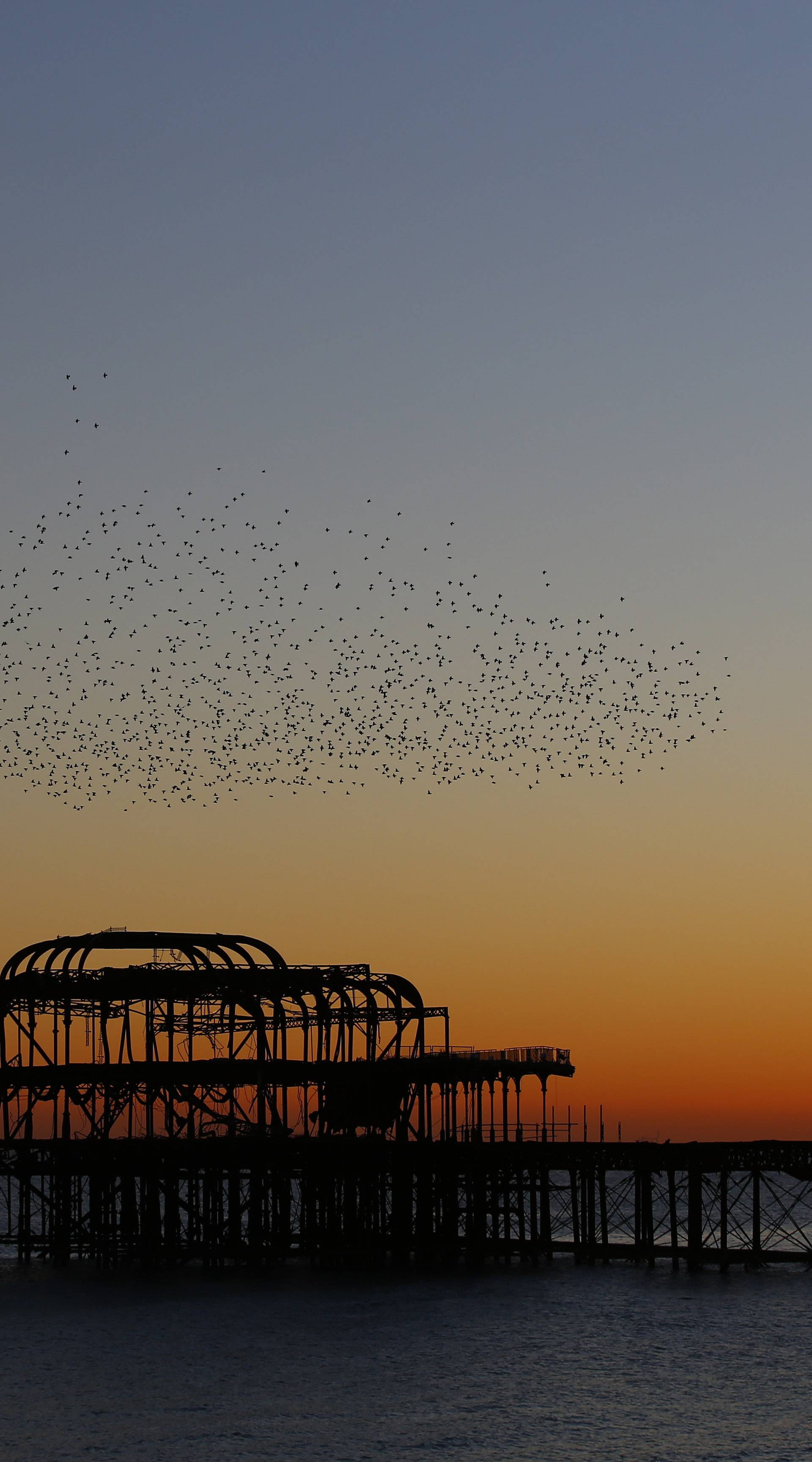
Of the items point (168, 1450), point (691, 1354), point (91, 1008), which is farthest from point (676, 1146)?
point (168, 1450)

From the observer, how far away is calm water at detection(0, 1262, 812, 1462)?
46.0 metres

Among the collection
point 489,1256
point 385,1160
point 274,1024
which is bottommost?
point 489,1256

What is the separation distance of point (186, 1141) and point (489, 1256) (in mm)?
18028

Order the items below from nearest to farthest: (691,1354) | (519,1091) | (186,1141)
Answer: (691,1354) < (186,1141) < (519,1091)

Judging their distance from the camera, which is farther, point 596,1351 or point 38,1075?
point 38,1075

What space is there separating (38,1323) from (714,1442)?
1027 inches

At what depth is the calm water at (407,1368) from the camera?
1812 inches

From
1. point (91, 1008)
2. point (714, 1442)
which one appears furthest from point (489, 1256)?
point (714, 1442)

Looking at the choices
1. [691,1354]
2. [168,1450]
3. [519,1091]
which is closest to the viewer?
[168,1450]

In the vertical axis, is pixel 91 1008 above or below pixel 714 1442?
above

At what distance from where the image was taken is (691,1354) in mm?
58625

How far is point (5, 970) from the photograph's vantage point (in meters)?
75.4

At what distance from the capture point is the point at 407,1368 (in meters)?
54.8

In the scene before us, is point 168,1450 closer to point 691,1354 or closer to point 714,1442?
point 714,1442
